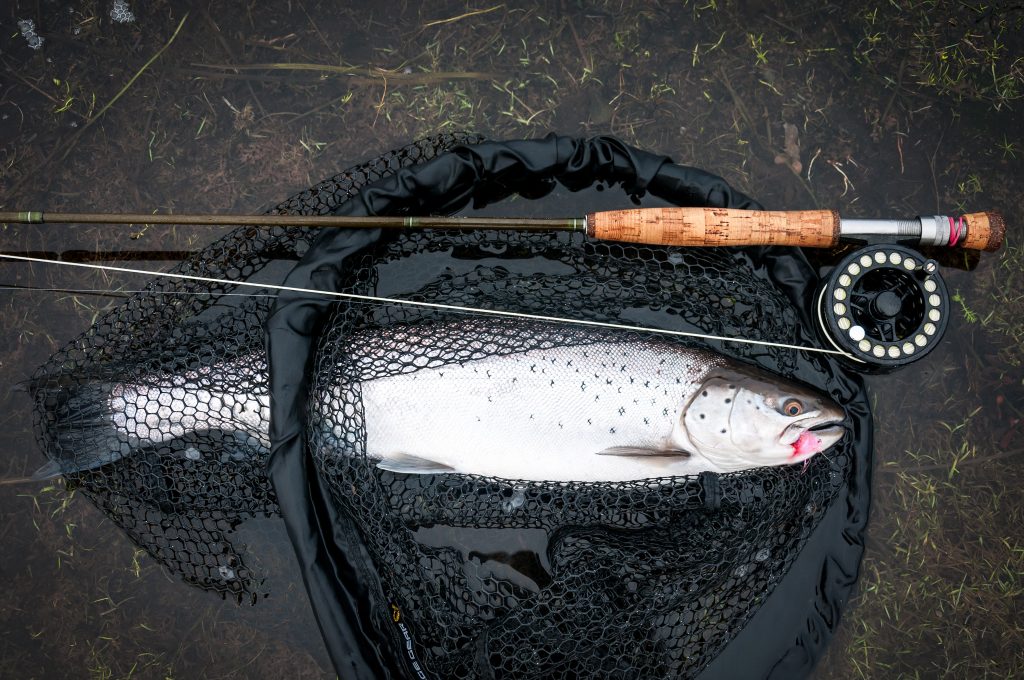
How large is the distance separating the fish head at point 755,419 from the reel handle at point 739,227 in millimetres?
514

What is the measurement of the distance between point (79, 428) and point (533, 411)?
172 cm

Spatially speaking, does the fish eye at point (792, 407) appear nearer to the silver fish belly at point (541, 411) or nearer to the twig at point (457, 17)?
the silver fish belly at point (541, 411)

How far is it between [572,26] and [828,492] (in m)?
2.22

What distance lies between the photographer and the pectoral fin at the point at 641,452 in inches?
104

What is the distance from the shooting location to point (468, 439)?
2631 mm

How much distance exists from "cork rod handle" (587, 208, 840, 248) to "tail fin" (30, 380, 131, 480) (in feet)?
6.37

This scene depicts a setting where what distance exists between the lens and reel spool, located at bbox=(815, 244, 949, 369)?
104 inches

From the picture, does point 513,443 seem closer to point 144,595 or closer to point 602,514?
point 602,514

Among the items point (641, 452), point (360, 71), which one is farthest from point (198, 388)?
point (641, 452)

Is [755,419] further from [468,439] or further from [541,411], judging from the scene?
[468,439]

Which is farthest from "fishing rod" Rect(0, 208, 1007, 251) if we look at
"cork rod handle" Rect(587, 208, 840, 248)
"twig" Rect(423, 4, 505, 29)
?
"twig" Rect(423, 4, 505, 29)

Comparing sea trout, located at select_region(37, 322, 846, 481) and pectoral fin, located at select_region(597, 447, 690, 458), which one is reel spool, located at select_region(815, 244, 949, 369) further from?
pectoral fin, located at select_region(597, 447, 690, 458)

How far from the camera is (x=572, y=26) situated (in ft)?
10.1

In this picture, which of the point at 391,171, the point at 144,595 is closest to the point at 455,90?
the point at 391,171
